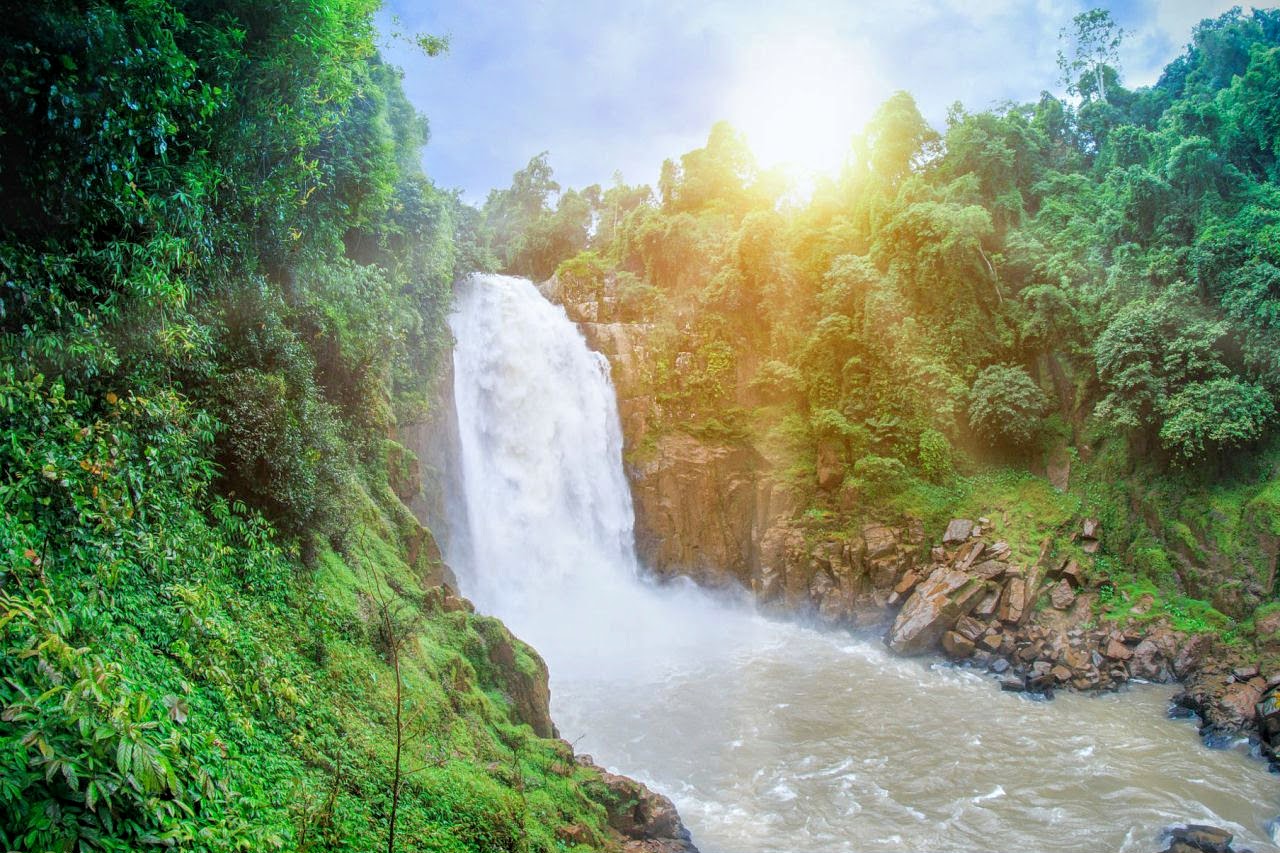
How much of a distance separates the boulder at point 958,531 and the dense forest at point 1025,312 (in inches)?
23.3

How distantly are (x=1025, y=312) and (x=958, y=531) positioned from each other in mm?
7563

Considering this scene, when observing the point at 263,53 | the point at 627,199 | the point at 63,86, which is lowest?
the point at 63,86

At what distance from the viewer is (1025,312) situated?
21.6 meters

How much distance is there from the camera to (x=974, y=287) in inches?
889

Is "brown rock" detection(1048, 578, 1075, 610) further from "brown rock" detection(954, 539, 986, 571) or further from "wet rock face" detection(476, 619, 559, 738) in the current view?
"wet rock face" detection(476, 619, 559, 738)

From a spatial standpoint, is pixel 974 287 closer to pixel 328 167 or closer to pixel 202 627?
pixel 328 167

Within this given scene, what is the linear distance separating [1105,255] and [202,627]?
913 inches

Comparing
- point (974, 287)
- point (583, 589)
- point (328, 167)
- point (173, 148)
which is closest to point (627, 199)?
point (974, 287)

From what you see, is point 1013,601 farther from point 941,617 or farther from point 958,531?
point 958,531

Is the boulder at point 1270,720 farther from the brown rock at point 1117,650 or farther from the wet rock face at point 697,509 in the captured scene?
the wet rock face at point 697,509

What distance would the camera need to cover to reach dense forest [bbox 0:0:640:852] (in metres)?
4.03

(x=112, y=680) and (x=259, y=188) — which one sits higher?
(x=259, y=188)

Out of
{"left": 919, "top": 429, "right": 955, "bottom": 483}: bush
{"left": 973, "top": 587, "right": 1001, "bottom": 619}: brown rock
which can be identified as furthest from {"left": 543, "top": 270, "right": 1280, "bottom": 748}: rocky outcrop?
{"left": 919, "top": 429, "right": 955, "bottom": 483}: bush

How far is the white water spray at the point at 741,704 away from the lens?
10914 mm
